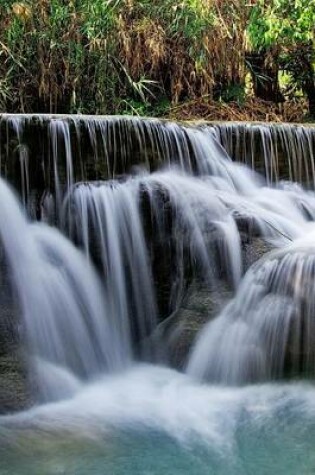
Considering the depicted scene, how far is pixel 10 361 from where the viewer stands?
445 cm

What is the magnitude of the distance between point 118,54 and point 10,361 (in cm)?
525

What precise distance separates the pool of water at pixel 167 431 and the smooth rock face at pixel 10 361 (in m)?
0.11

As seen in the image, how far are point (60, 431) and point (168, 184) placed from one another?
2.82 metres

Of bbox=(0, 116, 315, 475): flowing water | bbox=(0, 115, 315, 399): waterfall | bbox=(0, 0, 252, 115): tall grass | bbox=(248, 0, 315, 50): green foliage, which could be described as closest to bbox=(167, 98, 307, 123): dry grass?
bbox=(0, 0, 252, 115): tall grass

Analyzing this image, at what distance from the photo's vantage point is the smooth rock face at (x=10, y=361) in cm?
418

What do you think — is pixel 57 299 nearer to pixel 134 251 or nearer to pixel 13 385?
pixel 134 251

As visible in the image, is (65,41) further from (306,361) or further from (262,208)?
(306,361)

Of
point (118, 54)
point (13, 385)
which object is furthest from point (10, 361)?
point (118, 54)

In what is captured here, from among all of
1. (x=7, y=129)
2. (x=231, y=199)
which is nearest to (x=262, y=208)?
Result: (x=231, y=199)

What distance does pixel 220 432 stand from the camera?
148 inches

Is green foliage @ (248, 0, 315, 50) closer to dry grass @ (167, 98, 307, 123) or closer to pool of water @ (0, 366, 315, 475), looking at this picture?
dry grass @ (167, 98, 307, 123)

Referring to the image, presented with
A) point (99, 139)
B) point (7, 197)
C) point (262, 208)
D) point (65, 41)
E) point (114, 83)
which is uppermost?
point (65, 41)

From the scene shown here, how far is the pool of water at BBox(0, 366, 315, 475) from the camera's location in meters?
3.34

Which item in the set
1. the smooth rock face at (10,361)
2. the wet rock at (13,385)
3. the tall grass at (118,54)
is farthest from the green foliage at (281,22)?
the wet rock at (13,385)
